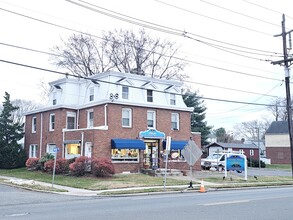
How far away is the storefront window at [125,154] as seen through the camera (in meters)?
29.9

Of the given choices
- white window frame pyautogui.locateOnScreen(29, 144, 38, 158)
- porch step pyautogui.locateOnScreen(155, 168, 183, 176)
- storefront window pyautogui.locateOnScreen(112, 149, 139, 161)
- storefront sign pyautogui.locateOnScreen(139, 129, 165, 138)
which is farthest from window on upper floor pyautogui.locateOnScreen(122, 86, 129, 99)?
white window frame pyautogui.locateOnScreen(29, 144, 38, 158)

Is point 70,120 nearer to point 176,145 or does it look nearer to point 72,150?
point 72,150

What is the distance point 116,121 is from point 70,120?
19.0 feet

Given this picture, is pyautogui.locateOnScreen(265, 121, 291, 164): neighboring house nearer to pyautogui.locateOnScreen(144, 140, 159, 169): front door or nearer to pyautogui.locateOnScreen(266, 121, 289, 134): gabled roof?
pyautogui.locateOnScreen(266, 121, 289, 134): gabled roof

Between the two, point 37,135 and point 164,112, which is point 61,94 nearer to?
point 37,135

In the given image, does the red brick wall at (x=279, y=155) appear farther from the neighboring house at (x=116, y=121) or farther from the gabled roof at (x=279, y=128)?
the neighboring house at (x=116, y=121)

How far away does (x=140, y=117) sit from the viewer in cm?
3169

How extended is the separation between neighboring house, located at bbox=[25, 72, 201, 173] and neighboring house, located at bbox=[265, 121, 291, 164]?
33462 mm

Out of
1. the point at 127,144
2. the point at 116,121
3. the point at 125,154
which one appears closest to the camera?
the point at 127,144

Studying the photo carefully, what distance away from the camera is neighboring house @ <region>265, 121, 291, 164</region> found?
206 feet

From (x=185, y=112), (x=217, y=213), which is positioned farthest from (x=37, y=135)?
(x=217, y=213)

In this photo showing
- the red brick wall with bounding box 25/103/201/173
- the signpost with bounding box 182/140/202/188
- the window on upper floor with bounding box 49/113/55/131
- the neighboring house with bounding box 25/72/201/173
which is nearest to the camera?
the signpost with bounding box 182/140/202/188

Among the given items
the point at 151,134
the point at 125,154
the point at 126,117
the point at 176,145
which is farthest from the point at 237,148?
the point at 125,154

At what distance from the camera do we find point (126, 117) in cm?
3114
